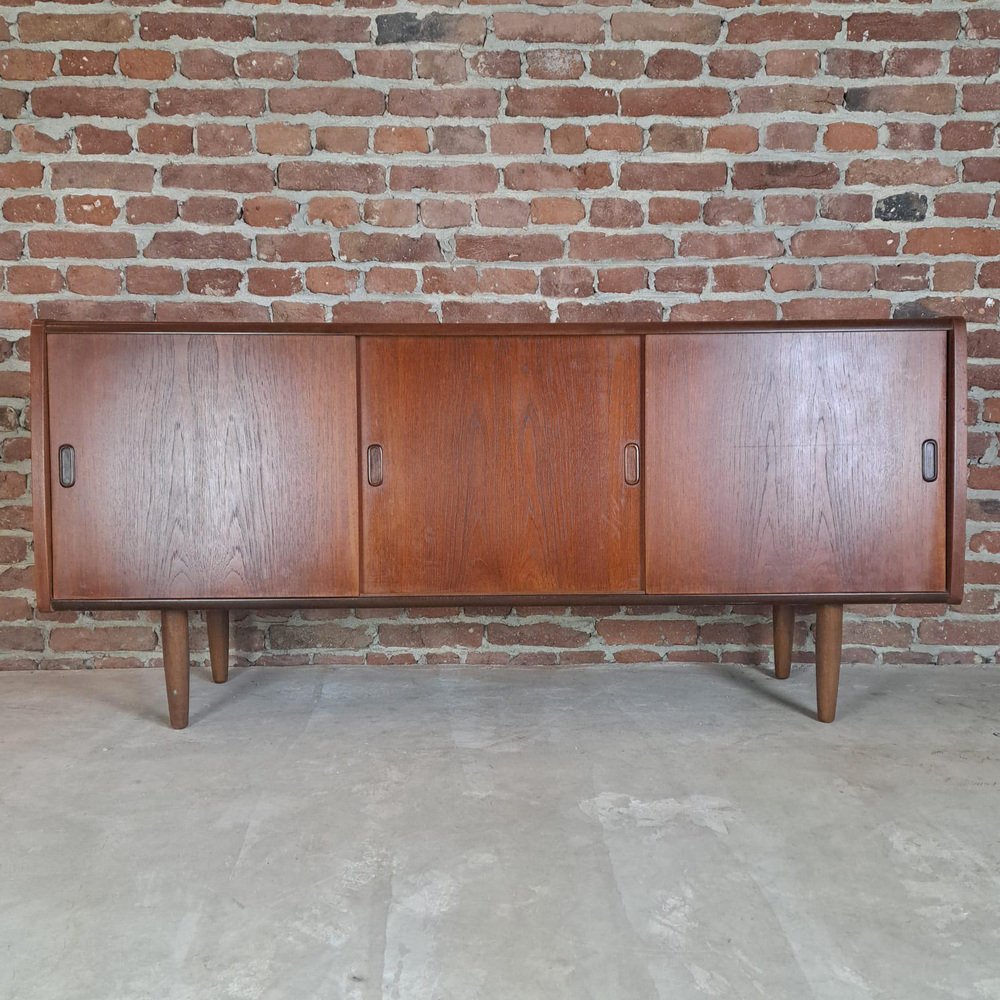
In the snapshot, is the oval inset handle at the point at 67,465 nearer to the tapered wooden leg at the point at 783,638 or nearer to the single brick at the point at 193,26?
the single brick at the point at 193,26

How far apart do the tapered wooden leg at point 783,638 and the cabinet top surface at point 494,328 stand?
0.74m

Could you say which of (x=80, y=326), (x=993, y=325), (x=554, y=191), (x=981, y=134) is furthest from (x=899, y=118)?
(x=80, y=326)

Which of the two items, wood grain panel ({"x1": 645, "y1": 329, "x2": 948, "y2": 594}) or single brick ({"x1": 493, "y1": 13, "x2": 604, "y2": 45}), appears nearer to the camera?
wood grain panel ({"x1": 645, "y1": 329, "x2": 948, "y2": 594})

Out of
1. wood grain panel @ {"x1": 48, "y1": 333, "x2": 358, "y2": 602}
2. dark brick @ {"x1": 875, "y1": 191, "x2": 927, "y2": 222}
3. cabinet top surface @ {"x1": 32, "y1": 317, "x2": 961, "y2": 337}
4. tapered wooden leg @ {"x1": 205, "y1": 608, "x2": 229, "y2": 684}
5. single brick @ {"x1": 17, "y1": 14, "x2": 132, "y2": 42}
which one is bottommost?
tapered wooden leg @ {"x1": 205, "y1": 608, "x2": 229, "y2": 684}

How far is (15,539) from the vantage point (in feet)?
7.13

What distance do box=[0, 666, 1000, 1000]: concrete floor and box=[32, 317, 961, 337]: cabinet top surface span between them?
0.81 metres

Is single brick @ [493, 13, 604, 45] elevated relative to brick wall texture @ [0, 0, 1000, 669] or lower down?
elevated

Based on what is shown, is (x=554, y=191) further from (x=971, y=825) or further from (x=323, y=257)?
(x=971, y=825)

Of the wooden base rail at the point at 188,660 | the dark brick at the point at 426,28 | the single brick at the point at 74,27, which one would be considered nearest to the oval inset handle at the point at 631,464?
the wooden base rail at the point at 188,660

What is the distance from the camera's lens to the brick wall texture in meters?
2.10

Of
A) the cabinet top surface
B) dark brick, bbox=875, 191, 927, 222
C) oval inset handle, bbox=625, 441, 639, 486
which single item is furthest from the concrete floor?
dark brick, bbox=875, 191, 927, 222

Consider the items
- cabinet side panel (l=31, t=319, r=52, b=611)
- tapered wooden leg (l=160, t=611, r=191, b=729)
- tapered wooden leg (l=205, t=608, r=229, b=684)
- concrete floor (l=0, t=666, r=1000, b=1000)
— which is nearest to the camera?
concrete floor (l=0, t=666, r=1000, b=1000)

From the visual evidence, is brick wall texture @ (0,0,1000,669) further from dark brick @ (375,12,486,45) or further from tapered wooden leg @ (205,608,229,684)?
tapered wooden leg @ (205,608,229,684)

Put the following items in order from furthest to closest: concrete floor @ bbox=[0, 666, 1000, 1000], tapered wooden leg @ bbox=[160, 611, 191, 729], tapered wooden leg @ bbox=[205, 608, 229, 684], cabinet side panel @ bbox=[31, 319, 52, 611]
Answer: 1. tapered wooden leg @ bbox=[205, 608, 229, 684]
2. tapered wooden leg @ bbox=[160, 611, 191, 729]
3. cabinet side panel @ bbox=[31, 319, 52, 611]
4. concrete floor @ bbox=[0, 666, 1000, 1000]
